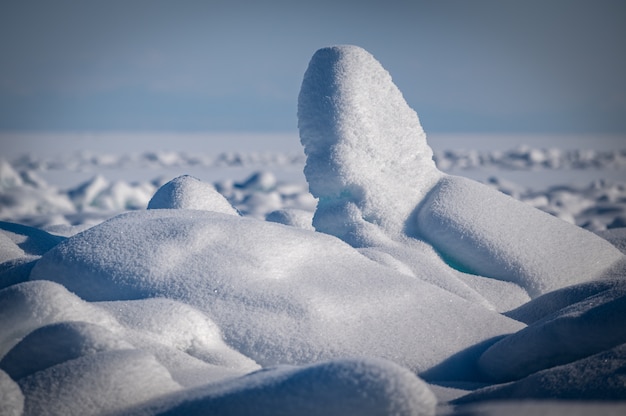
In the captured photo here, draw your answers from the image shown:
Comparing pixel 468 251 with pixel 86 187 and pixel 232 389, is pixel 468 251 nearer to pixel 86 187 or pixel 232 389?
pixel 232 389

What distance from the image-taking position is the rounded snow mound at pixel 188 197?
3.39 metres

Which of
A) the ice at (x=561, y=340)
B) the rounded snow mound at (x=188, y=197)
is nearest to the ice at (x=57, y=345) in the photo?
the ice at (x=561, y=340)

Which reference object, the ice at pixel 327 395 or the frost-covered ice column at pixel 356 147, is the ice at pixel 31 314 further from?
the frost-covered ice column at pixel 356 147

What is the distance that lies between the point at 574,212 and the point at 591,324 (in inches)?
227

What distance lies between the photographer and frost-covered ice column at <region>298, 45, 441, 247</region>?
11.3 feet

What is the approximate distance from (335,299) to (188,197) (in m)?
1.29

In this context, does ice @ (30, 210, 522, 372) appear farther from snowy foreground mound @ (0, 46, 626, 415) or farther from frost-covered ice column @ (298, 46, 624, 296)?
frost-covered ice column @ (298, 46, 624, 296)

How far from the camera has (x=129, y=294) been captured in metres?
2.43

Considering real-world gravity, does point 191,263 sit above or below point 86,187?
above

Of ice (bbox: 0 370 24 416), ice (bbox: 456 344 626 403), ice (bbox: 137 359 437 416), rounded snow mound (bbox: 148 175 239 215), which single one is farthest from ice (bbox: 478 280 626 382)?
rounded snow mound (bbox: 148 175 239 215)

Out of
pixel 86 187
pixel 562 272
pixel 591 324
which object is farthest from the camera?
pixel 86 187

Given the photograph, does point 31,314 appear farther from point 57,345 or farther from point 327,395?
point 327,395

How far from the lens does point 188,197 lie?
3.40 meters

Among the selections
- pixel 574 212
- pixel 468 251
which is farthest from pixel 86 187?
pixel 468 251
